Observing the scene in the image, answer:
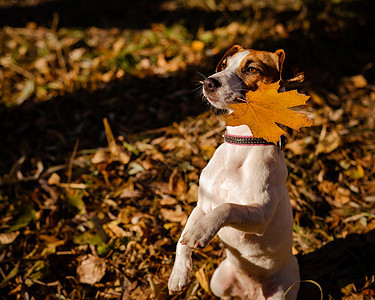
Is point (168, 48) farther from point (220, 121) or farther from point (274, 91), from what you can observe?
point (274, 91)

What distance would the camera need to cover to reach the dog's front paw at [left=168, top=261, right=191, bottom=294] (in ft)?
6.20

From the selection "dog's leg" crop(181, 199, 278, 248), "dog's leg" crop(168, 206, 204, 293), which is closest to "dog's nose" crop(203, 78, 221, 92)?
"dog's leg" crop(181, 199, 278, 248)

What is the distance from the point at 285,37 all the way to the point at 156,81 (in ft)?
6.96

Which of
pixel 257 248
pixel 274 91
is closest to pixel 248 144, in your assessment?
pixel 274 91

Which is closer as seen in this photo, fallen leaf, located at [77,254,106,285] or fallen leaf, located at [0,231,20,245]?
fallen leaf, located at [77,254,106,285]

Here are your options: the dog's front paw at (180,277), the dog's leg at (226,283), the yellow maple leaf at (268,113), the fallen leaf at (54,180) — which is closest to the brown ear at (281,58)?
the yellow maple leaf at (268,113)

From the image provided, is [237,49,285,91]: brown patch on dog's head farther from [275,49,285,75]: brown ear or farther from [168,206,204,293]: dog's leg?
[168,206,204,293]: dog's leg

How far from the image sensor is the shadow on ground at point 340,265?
99.6 inches

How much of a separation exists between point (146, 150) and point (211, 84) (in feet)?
6.21

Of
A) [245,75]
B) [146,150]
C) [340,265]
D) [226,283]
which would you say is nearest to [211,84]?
→ [245,75]

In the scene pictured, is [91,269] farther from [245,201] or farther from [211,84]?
[211,84]

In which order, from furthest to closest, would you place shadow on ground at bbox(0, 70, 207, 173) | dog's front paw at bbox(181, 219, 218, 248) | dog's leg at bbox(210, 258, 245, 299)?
shadow on ground at bbox(0, 70, 207, 173), dog's leg at bbox(210, 258, 245, 299), dog's front paw at bbox(181, 219, 218, 248)

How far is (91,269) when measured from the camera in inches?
104

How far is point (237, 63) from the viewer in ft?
6.54
